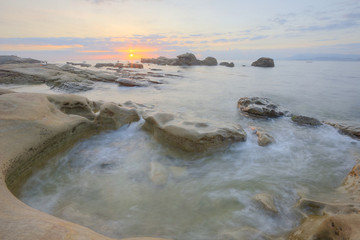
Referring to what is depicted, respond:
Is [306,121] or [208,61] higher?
[208,61]

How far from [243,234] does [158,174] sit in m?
1.64

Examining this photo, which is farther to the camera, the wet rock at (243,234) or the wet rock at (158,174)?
the wet rock at (158,174)

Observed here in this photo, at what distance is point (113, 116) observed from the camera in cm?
522

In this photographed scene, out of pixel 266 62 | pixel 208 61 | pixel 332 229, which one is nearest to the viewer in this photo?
pixel 332 229

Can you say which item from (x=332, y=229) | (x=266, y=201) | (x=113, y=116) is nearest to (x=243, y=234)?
(x=266, y=201)

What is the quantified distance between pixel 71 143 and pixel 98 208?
214 cm

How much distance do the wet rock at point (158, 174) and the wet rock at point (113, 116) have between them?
2.13 m

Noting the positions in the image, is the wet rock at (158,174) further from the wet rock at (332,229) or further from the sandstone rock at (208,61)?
the sandstone rock at (208,61)

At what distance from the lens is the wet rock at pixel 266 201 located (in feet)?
8.20

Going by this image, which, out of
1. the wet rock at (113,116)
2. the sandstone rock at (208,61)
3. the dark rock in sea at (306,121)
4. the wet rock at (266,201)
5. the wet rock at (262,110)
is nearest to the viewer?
the wet rock at (266,201)

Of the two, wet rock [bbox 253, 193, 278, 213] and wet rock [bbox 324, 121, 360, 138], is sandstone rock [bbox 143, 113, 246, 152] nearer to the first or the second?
wet rock [bbox 253, 193, 278, 213]

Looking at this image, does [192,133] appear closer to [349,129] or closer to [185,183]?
[185,183]

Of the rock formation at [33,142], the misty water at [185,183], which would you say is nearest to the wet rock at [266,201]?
the misty water at [185,183]

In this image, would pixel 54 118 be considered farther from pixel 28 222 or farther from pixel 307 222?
pixel 307 222
